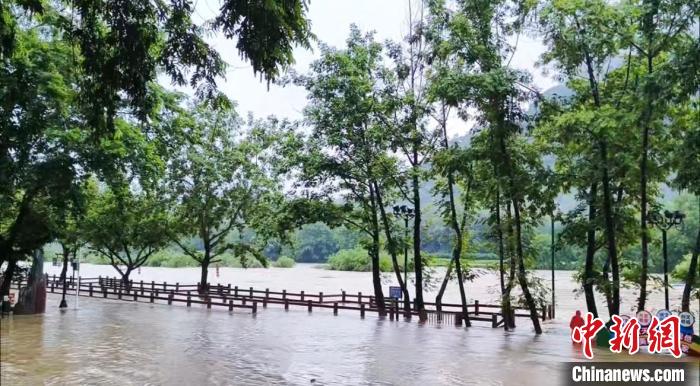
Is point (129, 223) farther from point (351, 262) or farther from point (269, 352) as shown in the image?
point (351, 262)

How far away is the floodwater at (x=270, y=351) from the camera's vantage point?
10867mm

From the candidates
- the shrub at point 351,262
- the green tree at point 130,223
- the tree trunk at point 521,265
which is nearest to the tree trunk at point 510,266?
the tree trunk at point 521,265

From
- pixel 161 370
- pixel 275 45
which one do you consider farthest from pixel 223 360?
pixel 275 45

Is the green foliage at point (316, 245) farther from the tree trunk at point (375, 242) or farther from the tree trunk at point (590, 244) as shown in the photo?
the tree trunk at point (590, 244)

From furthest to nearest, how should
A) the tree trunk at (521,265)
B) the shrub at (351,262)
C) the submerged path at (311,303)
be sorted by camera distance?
the shrub at (351,262) → the submerged path at (311,303) → the tree trunk at (521,265)

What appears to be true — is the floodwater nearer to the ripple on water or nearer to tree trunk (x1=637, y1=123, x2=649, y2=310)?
the ripple on water

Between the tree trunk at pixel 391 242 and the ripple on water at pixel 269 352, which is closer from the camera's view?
the ripple on water at pixel 269 352

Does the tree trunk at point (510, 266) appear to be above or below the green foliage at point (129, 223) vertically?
below

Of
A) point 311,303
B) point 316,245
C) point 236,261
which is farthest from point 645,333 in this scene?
point 316,245

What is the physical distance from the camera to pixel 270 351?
560 inches

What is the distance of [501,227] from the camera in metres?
18.2

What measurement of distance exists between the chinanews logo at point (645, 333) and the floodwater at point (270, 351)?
0.50 metres

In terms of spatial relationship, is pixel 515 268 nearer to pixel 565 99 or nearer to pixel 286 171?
pixel 565 99

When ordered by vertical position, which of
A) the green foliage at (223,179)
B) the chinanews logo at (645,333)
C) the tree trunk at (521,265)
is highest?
the green foliage at (223,179)
